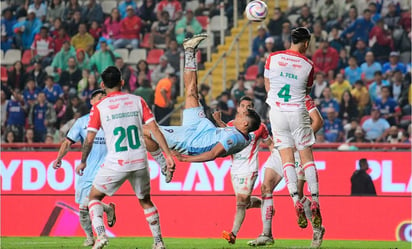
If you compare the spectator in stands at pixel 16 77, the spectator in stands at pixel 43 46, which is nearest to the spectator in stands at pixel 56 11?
the spectator in stands at pixel 43 46

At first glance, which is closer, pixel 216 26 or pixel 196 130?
pixel 196 130

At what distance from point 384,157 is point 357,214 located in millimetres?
1203

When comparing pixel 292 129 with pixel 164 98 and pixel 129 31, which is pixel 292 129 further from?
pixel 129 31

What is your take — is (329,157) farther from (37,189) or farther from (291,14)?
(291,14)

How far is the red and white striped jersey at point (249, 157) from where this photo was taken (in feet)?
55.1

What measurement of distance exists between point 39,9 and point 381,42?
9.77 metres

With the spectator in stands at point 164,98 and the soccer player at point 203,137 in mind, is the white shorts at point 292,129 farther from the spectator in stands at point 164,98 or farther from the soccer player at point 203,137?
the spectator in stands at point 164,98

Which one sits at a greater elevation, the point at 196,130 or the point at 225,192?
the point at 196,130

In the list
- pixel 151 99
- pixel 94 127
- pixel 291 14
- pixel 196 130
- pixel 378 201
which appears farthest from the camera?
pixel 291 14

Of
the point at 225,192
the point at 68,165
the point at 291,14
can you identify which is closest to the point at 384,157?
the point at 225,192

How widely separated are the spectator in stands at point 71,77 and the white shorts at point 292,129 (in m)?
12.5

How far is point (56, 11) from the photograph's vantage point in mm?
29250

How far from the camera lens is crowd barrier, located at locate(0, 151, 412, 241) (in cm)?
Answer: 2014

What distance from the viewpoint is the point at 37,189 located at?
21141mm
